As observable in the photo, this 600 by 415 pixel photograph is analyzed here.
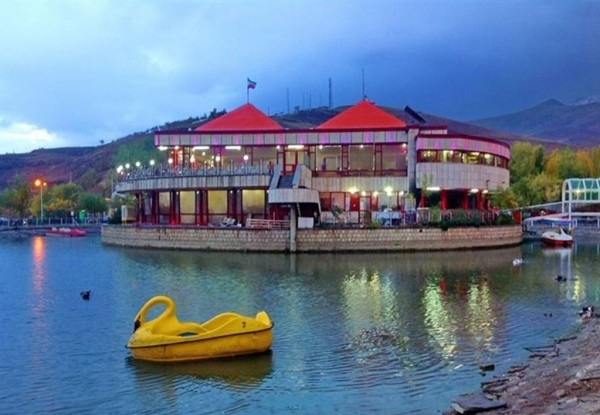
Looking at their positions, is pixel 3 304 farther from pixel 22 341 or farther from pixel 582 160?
pixel 582 160

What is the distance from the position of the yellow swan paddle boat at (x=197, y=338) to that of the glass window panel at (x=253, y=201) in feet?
159

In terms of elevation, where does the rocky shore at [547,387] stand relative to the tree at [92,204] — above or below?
below

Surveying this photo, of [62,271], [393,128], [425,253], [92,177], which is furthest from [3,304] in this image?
[92,177]

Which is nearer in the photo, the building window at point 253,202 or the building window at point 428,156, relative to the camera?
the building window at point 428,156

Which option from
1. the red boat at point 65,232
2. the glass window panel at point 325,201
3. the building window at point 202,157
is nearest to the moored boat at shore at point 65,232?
the red boat at point 65,232

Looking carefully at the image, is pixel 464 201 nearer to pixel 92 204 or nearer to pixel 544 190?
pixel 544 190

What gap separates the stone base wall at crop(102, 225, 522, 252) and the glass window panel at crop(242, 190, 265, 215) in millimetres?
11261

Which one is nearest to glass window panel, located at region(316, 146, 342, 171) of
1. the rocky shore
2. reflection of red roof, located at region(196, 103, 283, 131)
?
reflection of red roof, located at region(196, 103, 283, 131)

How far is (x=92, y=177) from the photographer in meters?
181

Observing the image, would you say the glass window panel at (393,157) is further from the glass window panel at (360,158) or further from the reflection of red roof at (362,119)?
the reflection of red roof at (362,119)

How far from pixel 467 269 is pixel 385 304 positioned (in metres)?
15.4

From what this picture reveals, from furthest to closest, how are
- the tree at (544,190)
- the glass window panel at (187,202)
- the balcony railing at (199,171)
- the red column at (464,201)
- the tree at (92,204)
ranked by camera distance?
the tree at (92,204) < the tree at (544,190) < the glass window panel at (187,202) < the red column at (464,201) < the balcony railing at (199,171)

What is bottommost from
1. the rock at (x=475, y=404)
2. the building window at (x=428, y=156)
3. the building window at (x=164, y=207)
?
the rock at (x=475, y=404)

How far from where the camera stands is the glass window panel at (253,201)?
67875 mm
